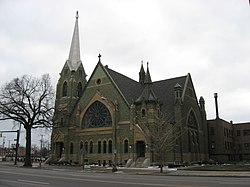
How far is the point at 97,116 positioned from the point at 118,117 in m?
5.34

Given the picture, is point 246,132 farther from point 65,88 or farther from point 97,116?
point 65,88

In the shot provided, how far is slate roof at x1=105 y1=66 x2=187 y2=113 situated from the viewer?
184ft

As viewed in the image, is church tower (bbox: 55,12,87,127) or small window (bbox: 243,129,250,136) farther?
small window (bbox: 243,129,250,136)

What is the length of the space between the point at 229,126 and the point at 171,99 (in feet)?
89.5

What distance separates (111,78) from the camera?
5544 centimetres

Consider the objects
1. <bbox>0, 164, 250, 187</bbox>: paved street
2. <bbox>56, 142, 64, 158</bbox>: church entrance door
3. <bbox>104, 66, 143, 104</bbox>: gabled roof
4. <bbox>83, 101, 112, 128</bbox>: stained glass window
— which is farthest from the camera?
<bbox>56, 142, 64, 158</bbox>: church entrance door

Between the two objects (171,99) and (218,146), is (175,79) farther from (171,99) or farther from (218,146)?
(218,146)

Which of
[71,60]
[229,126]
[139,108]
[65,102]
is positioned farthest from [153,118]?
[229,126]

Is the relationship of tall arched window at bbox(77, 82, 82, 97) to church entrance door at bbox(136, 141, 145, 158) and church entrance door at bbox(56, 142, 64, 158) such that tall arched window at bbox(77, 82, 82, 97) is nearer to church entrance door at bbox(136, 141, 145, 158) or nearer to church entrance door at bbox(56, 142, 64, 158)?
church entrance door at bbox(56, 142, 64, 158)

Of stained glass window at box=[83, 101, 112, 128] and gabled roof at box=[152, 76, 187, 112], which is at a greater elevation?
gabled roof at box=[152, 76, 187, 112]

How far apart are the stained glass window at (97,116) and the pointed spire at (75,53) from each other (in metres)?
12.5

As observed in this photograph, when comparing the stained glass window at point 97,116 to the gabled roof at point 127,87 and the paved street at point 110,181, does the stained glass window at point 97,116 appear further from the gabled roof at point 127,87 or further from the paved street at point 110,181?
the paved street at point 110,181

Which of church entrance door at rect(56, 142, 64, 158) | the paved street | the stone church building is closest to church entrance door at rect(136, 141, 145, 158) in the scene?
the stone church building

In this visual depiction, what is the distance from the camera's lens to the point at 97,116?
56094 millimetres
